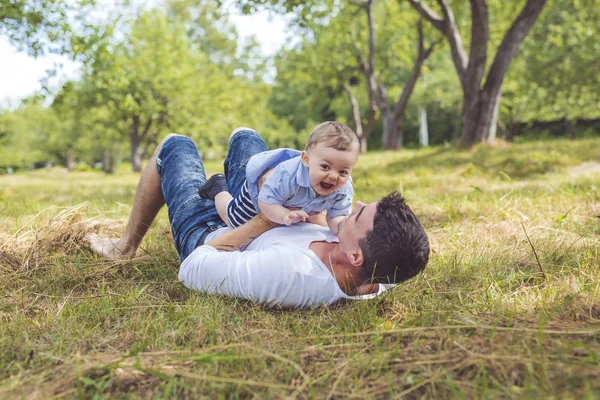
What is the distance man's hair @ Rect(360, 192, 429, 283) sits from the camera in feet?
7.56

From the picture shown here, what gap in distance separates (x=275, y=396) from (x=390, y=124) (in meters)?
19.3

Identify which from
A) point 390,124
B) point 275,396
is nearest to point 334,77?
point 390,124

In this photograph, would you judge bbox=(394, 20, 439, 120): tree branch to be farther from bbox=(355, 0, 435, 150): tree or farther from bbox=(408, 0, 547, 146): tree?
bbox=(408, 0, 547, 146): tree

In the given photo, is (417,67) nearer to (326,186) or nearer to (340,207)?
(340,207)

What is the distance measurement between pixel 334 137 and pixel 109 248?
6.79ft

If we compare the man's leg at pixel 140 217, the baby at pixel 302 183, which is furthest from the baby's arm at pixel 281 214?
the man's leg at pixel 140 217

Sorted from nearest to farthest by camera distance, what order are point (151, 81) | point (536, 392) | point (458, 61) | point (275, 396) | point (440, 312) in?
point (536, 392) → point (275, 396) → point (440, 312) → point (458, 61) → point (151, 81)

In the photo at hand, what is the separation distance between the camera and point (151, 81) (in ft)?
79.5

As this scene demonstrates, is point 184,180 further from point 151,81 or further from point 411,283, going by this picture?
point 151,81

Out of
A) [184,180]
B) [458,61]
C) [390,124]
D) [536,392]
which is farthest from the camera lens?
[390,124]

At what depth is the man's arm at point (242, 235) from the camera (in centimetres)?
278

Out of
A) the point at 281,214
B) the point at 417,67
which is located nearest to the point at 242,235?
the point at 281,214

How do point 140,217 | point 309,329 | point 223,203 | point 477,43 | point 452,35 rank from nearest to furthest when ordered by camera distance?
point 309,329, point 223,203, point 140,217, point 477,43, point 452,35

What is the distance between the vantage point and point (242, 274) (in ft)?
8.21
